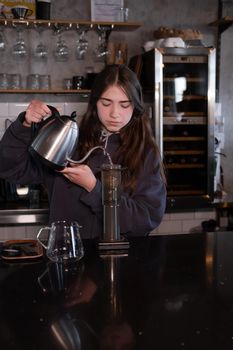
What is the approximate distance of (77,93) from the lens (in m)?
3.74

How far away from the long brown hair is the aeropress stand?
15 centimetres

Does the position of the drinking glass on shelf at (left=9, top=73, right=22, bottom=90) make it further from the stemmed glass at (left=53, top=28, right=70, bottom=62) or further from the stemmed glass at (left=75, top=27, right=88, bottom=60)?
the stemmed glass at (left=75, top=27, right=88, bottom=60)

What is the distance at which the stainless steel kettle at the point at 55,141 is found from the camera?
1.44 metres

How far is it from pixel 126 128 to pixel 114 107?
0.14 meters

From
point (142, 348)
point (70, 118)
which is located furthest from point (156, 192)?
point (142, 348)

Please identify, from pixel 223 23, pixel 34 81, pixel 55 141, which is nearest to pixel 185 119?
pixel 223 23

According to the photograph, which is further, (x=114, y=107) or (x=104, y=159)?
(x=104, y=159)

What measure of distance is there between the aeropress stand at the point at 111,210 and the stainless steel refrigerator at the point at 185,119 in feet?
6.64

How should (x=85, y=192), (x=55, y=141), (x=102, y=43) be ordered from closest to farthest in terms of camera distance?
1. (x=55, y=141)
2. (x=85, y=192)
3. (x=102, y=43)

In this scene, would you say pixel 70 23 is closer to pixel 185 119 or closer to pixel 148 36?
pixel 148 36

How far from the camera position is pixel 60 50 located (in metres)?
3.63

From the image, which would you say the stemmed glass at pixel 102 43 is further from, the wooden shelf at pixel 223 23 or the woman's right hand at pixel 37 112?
the woman's right hand at pixel 37 112

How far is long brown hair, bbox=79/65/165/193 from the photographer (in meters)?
1.63

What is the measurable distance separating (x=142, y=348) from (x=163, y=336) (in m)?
0.06
